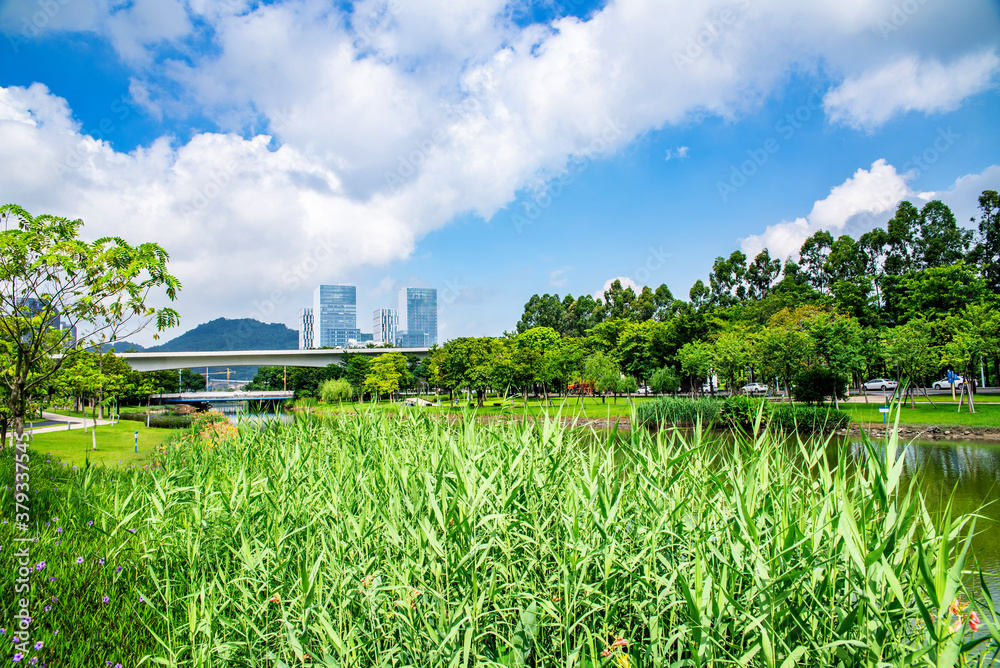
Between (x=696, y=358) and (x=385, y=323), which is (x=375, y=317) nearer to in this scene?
(x=385, y=323)

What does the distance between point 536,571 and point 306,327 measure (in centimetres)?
15584

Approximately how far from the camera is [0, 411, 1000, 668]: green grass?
6.32ft

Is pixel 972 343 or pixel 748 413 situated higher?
pixel 972 343

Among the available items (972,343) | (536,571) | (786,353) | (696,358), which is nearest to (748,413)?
(536,571)

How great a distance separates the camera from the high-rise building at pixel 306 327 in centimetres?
14550

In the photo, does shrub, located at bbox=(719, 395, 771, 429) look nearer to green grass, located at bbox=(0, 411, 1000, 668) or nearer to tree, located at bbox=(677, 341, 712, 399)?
green grass, located at bbox=(0, 411, 1000, 668)

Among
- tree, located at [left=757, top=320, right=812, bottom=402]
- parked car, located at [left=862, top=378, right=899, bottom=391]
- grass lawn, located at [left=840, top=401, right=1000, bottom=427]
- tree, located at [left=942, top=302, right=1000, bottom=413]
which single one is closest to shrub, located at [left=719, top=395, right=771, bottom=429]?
grass lawn, located at [left=840, top=401, right=1000, bottom=427]

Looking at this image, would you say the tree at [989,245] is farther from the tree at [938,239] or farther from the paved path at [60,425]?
the paved path at [60,425]

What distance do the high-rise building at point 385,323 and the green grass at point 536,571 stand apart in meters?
163

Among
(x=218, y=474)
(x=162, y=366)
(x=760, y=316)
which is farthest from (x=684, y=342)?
(x=162, y=366)

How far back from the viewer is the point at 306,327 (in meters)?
148

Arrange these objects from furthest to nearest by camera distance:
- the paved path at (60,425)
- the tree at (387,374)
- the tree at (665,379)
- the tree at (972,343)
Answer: the tree at (387,374) → the tree at (665,379) → the tree at (972,343) → the paved path at (60,425)

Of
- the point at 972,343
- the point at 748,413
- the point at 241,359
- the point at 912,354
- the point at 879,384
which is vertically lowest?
the point at 879,384

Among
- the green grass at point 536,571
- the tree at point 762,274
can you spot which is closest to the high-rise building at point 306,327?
the tree at point 762,274
